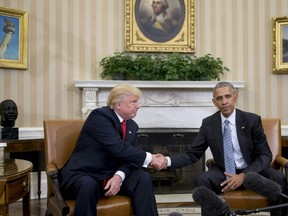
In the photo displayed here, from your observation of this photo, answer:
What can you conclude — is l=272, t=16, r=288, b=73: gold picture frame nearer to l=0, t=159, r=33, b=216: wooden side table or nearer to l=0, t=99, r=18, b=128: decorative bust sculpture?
l=0, t=99, r=18, b=128: decorative bust sculpture

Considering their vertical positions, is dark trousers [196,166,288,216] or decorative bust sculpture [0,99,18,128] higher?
decorative bust sculpture [0,99,18,128]

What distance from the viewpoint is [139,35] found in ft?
16.1

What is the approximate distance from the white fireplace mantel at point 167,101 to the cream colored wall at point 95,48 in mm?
310

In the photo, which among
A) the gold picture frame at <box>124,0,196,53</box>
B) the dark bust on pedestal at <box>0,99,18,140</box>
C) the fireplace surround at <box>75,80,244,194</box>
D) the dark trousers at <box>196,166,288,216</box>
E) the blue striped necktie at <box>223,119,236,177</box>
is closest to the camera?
the dark trousers at <box>196,166,288,216</box>

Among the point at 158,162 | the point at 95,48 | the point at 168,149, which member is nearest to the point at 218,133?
the point at 158,162

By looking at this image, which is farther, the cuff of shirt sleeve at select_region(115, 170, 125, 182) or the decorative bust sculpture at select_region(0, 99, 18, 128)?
the decorative bust sculpture at select_region(0, 99, 18, 128)

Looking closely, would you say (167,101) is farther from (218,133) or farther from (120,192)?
(120,192)

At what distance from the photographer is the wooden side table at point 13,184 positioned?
2119mm

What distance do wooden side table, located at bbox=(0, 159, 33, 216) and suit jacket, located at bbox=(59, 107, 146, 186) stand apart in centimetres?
26

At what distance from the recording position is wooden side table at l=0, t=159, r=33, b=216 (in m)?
2.12

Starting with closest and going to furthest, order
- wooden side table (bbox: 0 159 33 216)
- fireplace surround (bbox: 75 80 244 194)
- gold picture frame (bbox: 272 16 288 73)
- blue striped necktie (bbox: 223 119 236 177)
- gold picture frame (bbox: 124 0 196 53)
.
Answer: wooden side table (bbox: 0 159 33 216) → blue striped necktie (bbox: 223 119 236 177) → fireplace surround (bbox: 75 80 244 194) → gold picture frame (bbox: 124 0 196 53) → gold picture frame (bbox: 272 16 288 73)

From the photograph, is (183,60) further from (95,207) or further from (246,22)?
(95,207)

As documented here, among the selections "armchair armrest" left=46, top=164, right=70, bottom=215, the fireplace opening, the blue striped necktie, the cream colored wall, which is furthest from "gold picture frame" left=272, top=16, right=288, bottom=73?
"armchair armrest" left=46, top=164, right=70, bottom=215

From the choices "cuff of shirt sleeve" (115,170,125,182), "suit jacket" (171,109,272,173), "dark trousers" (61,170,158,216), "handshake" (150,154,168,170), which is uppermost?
"suit jacket" (171,109,272,173)
